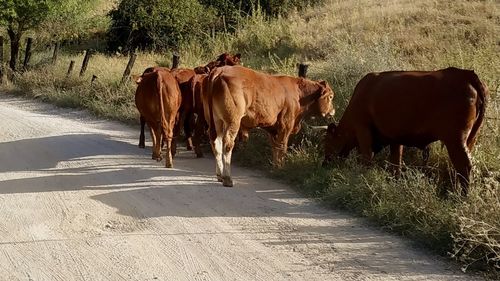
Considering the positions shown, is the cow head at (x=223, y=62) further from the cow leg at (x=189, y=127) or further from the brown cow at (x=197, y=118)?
the cow leg at (x=189, y=127)

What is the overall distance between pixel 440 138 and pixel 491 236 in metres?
1.79

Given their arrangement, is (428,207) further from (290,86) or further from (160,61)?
(160,61)

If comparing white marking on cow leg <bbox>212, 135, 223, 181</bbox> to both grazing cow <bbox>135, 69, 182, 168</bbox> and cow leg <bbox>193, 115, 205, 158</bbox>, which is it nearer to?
grazing cow <bbox>135, 69, 182, 168</bbox>

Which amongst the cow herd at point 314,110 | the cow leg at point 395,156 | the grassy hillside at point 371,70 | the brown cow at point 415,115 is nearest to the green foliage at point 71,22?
the grassy hillside at point 371,70

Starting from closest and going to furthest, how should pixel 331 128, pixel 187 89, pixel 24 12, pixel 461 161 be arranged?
pixel 461 161 → pixel 331 128 → pixel 187 89 → pixel 24 12

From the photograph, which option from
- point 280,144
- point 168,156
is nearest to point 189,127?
point 168,156

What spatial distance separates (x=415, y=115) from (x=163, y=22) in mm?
18917

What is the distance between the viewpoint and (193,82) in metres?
10.8

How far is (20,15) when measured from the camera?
76.1 ft

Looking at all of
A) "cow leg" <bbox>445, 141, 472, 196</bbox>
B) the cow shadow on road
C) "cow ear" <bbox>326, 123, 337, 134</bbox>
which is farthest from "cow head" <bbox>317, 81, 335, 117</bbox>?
"cow leg" <bbox>445, 141, 472, 196</bbox>

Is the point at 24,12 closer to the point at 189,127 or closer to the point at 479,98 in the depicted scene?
the point at 189,127

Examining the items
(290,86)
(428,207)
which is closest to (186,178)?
(290,86)

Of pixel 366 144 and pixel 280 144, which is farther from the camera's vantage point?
pixel 280 144

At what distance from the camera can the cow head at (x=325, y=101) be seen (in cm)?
1002
